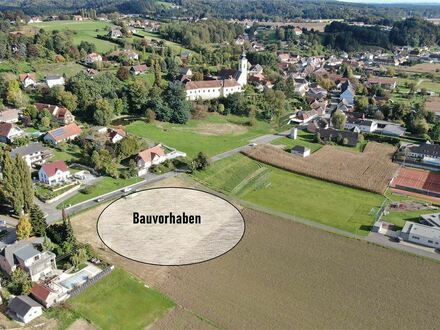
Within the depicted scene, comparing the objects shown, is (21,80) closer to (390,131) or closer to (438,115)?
(390,131)

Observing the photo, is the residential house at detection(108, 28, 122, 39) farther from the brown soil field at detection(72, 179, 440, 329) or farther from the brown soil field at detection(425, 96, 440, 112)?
the brown soil field at detection(72, 179, 440, 329)

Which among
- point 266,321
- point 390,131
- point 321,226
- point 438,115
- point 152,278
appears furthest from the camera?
point 438,115

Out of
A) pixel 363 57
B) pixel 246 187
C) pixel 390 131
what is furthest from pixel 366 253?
pixel 363 57

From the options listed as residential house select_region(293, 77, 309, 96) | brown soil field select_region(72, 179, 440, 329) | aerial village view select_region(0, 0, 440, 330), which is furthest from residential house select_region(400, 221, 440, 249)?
residential house select_region(293, 77, 309, 96)

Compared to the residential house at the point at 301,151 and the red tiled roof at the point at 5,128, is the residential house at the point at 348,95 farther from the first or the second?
the red tiled roof at the point at 5,128

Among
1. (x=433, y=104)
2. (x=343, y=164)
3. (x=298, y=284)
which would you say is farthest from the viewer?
(x=433, y=104)

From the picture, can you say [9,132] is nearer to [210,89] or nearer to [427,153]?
[210,89]
